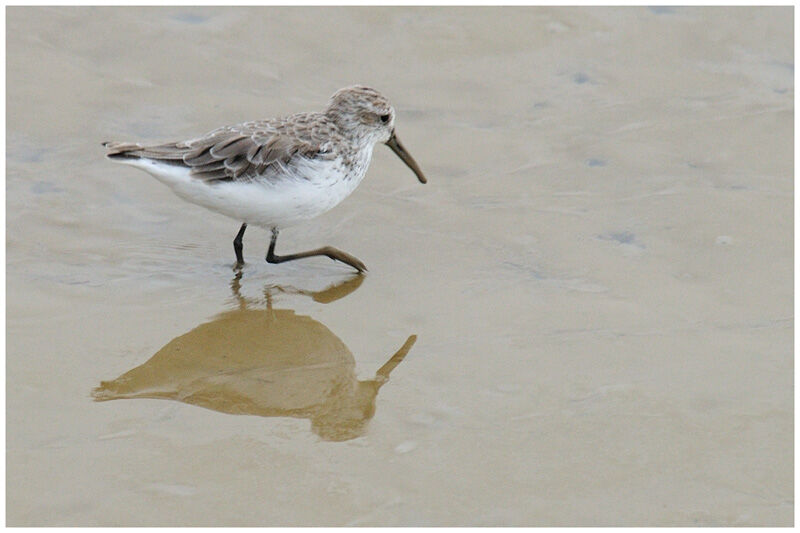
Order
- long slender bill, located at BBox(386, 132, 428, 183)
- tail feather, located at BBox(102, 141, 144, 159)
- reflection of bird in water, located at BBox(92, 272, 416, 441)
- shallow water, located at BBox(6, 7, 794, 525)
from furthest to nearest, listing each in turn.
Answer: long slender bill, located at BBox(386, 132, 428, 183), tail feather, located at BBox(102, 141, 144, 159), reflection of bird in water, located at BBox(92, 272, 416, 441), shallow water, located at BBox(6, 7, 794, 525)

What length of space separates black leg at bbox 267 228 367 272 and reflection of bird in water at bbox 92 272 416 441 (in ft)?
2.02

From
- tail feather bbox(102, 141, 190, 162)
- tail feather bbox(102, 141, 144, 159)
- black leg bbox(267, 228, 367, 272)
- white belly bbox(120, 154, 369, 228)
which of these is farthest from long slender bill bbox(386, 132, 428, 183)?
tail feather bbox(102, 141, 144, 159)

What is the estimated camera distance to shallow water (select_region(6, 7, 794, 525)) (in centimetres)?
492

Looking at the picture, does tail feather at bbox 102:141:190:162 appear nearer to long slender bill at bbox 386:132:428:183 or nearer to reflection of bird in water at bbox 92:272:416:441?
reflection of bird in water at bbox 92:272:416:441

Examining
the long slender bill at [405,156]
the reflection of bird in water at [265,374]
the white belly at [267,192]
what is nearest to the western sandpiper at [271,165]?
the white belly at [267,192]

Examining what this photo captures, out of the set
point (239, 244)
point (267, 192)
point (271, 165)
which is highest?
point (271, 165)

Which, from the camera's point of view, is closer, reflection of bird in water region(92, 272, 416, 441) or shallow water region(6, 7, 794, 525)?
shallow water region(6, 7, 794, 525)

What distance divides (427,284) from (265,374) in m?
1.40

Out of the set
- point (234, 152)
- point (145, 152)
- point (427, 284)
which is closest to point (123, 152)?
point (145, 152)

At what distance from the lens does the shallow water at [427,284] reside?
492 cm

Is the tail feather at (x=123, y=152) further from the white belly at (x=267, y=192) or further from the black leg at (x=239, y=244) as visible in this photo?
the black leg at (x=239, y=244)

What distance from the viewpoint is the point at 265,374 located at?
227 inches

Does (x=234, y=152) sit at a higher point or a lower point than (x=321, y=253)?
higher

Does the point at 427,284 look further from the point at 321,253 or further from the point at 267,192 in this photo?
the point at 267,192
